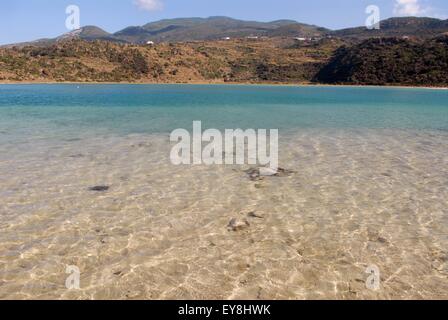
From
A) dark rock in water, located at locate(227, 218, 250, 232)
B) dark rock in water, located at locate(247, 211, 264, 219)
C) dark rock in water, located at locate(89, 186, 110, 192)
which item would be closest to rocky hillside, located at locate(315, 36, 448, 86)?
dark rock in water, located at locate(247, 211, 264, 219)

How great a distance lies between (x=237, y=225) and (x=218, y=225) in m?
0.47

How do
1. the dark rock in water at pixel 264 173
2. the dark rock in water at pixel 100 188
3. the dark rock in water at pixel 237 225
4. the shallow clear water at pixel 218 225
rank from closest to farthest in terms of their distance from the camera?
the shallow clear water at pixel 218 225
the dark rock in water at pixel 237 225
the dark rock in water at pixel 100 188
the dark rock in water at pixel 264 173

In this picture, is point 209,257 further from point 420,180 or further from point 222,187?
point 420,180

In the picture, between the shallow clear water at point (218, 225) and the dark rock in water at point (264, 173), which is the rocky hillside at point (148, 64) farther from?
the dark rock in water at point (264, 173)

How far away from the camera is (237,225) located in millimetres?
9695

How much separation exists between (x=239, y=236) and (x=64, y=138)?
602 inches

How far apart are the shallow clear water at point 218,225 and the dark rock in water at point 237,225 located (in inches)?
7.3

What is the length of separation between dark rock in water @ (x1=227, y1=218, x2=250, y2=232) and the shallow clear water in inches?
7.3

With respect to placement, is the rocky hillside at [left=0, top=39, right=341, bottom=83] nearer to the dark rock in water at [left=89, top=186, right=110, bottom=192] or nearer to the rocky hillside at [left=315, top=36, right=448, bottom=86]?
→ the rocky hillside at [left=315, top=36, right=448, bottom=86]

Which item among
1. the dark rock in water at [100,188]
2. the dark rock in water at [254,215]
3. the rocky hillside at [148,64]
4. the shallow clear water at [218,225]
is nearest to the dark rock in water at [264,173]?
the shallow clear water at [218,225]

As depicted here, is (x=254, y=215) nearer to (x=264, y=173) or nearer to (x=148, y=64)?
Result: (x=264, y=173)

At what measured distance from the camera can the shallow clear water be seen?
711 cm

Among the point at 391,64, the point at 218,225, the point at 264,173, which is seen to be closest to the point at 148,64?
the point at 391,64

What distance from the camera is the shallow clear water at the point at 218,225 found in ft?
23.3
